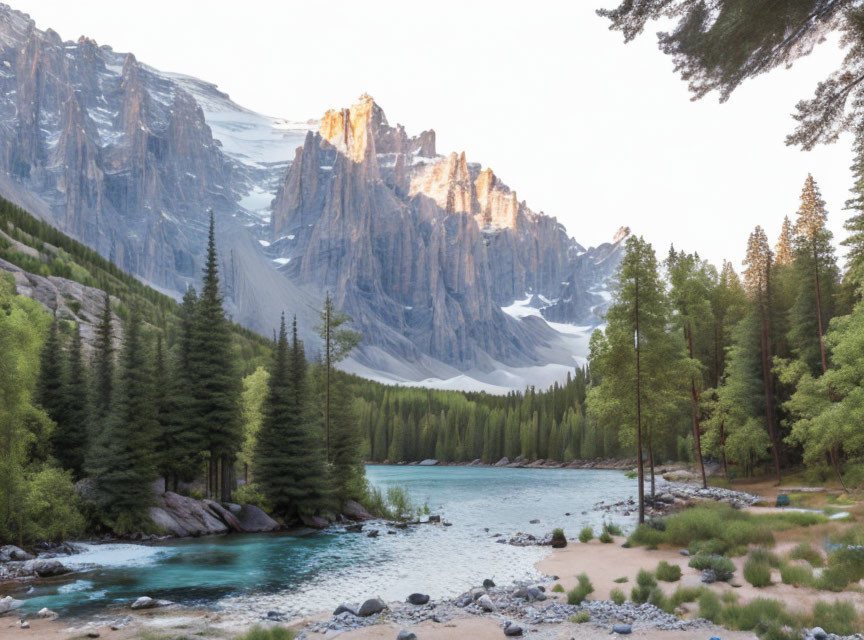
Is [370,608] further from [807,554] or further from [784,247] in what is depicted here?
[784,247]

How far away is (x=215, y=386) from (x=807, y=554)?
3442 cm

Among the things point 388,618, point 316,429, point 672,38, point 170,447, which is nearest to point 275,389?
point 316,429

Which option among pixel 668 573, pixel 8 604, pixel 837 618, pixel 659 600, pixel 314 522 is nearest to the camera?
pixel 837 618

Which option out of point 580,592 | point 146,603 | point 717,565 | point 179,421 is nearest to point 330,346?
point 179,421

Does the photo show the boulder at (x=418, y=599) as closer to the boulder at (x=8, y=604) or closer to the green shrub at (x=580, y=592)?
the green shrub at (x=580, y=592)

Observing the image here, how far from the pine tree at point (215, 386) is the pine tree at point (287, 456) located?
2014 millimetres

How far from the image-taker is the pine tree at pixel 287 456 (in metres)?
40.8

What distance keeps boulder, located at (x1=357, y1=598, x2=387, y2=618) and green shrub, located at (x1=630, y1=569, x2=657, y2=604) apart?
7067 mm

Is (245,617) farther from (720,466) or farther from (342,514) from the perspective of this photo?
(720,466)

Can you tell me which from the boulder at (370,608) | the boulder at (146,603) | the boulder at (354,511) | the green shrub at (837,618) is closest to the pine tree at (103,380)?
the boulder at (354,511)

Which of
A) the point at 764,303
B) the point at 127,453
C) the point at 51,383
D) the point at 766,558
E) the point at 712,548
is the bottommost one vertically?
the point at 712,548

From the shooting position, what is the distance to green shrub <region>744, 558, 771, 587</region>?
1706 centimetres

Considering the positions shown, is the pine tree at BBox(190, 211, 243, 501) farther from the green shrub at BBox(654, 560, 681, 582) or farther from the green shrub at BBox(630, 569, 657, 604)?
the green shrub at BBox(630, 569, 657, 604)

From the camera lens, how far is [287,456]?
40.8 m
